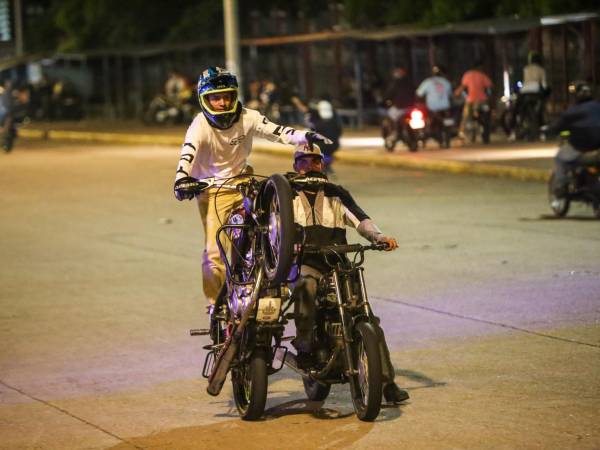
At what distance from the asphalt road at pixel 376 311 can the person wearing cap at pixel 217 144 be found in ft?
2.89

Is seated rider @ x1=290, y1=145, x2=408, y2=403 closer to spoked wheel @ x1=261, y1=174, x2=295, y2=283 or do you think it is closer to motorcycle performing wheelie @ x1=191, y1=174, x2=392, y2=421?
motorcycle performing wheelie @ x1=191, y1=174, x2=392, y2=421

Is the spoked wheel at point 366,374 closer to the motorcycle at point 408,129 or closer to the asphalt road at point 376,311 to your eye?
the asphalt road at point 376,311

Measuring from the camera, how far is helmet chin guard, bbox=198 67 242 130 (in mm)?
8023

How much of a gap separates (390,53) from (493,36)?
16.4ft

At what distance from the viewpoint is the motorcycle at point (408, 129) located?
26250mm

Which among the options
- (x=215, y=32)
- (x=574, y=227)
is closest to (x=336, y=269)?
(x=574, y=227)

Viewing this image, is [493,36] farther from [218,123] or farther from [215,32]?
[218,123]

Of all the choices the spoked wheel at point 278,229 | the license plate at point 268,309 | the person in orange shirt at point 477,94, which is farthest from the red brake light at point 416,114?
the license plate at point 268,309

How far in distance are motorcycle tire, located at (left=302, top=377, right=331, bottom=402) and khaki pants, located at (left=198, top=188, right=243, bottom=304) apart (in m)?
0.93

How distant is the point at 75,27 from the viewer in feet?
171

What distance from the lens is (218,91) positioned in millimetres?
8039

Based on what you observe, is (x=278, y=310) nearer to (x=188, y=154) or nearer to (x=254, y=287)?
(x=254, y=287)

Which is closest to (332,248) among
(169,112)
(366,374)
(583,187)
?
(366,374)

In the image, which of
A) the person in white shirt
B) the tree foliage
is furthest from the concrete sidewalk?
the tree foliage
